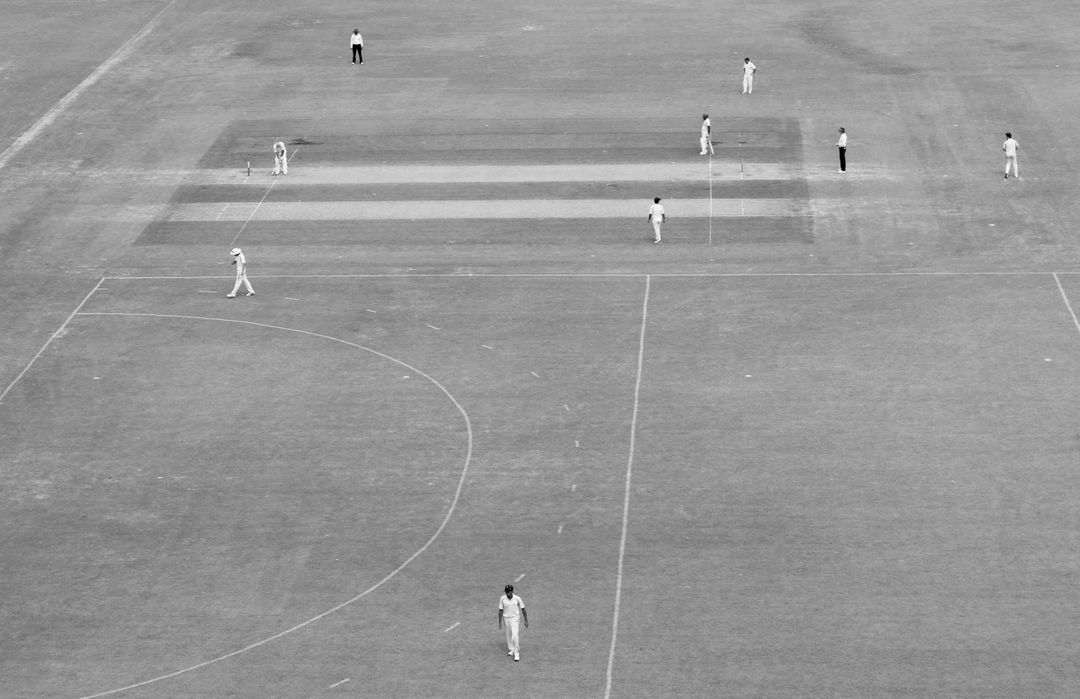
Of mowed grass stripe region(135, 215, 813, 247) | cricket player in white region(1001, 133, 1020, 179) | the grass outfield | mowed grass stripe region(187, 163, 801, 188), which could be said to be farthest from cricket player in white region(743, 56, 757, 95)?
mowed grass stripe region(135, 215, 813, 247)

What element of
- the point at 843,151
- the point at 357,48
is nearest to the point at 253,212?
the point at 357,48

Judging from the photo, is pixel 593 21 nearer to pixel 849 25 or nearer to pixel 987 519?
pixel 849 25

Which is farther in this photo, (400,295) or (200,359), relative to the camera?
(400,295)

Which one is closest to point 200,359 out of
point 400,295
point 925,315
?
point 400,295

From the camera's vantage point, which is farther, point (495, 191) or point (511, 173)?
point (511, 173)

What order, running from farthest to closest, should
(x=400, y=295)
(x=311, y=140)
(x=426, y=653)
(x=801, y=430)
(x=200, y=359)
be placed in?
1. (x=311, y=140)
2. (x=400, y=295)
3. (x=200, y=359)
4. (x=801, y=430)
5. (x=426, y=653)

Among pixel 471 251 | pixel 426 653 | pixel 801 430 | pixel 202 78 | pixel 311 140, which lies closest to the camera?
pixel 426 653

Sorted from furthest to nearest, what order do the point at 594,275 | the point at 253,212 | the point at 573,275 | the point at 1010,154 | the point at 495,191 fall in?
the point at 495,191 → the point at 253,212 → the point at 1010,154 → the point at 573,275 → the point at 594,275

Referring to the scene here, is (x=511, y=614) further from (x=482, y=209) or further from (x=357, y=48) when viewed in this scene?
(x=357, y=48)
